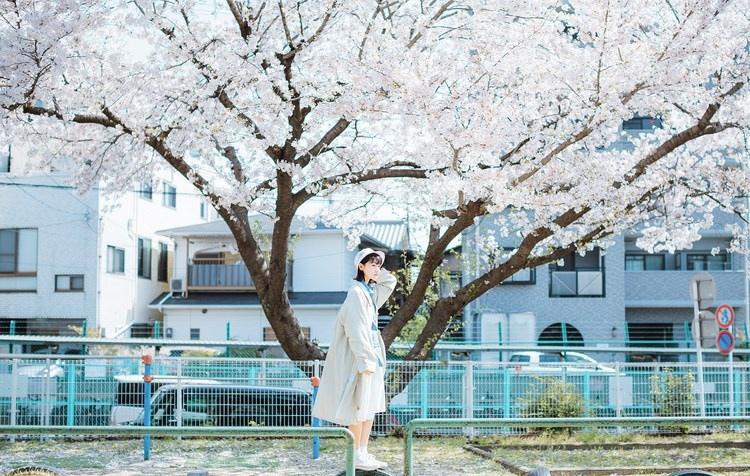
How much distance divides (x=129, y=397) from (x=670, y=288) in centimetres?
1772

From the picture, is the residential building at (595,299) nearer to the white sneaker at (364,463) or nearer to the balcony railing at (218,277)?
the balcony railing at (218,277)

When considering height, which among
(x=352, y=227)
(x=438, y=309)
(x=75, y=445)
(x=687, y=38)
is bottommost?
(x=75, y=445)

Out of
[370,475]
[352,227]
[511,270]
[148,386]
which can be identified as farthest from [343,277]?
[370,475]

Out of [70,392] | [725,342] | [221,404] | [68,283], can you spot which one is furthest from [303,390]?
[68,283]

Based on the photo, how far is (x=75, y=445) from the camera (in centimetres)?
1053

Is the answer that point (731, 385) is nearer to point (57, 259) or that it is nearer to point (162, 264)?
point (57, 259)

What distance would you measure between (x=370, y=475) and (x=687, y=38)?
576 cm

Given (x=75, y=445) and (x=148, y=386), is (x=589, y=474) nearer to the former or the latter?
(x=148, y=386)

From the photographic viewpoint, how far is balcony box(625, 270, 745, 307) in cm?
2491

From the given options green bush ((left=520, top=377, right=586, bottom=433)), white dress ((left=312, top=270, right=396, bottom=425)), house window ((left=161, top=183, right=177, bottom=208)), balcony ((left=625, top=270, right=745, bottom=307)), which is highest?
house window ((left=161, top=183, right=177, bottom=208))

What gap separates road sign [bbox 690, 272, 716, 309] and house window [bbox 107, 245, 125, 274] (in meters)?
16.6

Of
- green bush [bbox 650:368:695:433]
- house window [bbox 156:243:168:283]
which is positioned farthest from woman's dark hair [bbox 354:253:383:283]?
house window [bbox 156:243:168:283]

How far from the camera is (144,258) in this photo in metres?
27.2

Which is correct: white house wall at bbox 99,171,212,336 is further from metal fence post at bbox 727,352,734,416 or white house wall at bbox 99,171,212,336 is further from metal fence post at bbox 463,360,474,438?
metal fence post at bbox 727,352,734,416
